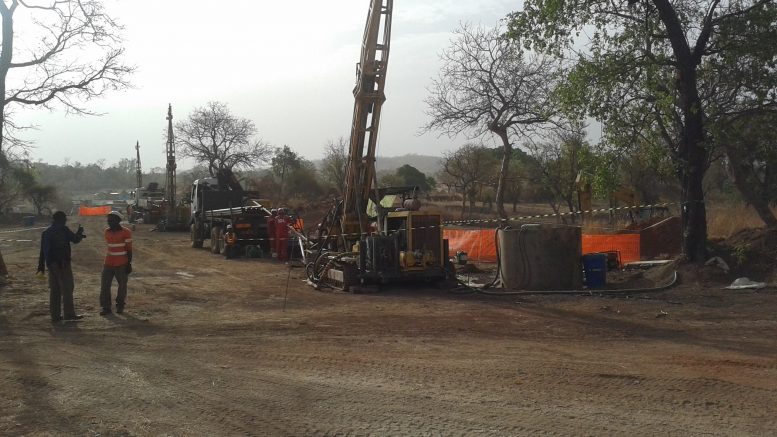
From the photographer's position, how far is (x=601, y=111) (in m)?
15.7

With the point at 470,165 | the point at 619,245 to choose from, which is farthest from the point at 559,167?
the point at 619,245

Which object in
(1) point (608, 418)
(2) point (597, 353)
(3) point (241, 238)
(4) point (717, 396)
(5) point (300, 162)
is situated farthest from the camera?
(5) point (300, 162)

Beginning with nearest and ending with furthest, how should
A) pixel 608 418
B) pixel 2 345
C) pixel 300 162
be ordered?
pixel 608 418 → pixel 2 345 → pixel 300 162

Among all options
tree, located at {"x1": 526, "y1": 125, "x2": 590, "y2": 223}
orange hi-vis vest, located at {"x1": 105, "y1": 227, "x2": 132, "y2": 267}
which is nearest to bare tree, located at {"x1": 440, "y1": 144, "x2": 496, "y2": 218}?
tree, located at {"x1": 526, "y1": 125, "x2": 590, "y2": 223}

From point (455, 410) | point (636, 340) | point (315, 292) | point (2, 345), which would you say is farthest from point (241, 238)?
point (455, 410)

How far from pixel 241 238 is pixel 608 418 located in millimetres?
21113

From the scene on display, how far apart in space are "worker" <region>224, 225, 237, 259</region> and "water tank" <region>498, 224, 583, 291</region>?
13463 mm

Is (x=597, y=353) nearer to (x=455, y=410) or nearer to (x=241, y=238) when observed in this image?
(x=455, y=410)

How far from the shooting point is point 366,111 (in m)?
16.8

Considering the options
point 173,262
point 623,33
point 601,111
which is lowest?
point 173,262

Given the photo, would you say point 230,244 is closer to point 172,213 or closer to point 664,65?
point 664,65

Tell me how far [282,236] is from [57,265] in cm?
1286

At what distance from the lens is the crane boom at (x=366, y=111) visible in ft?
53.2

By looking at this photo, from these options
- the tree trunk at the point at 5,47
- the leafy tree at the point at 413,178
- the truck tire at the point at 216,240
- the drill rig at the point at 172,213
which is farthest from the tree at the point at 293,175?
the tree trunk at the point at 5,47
